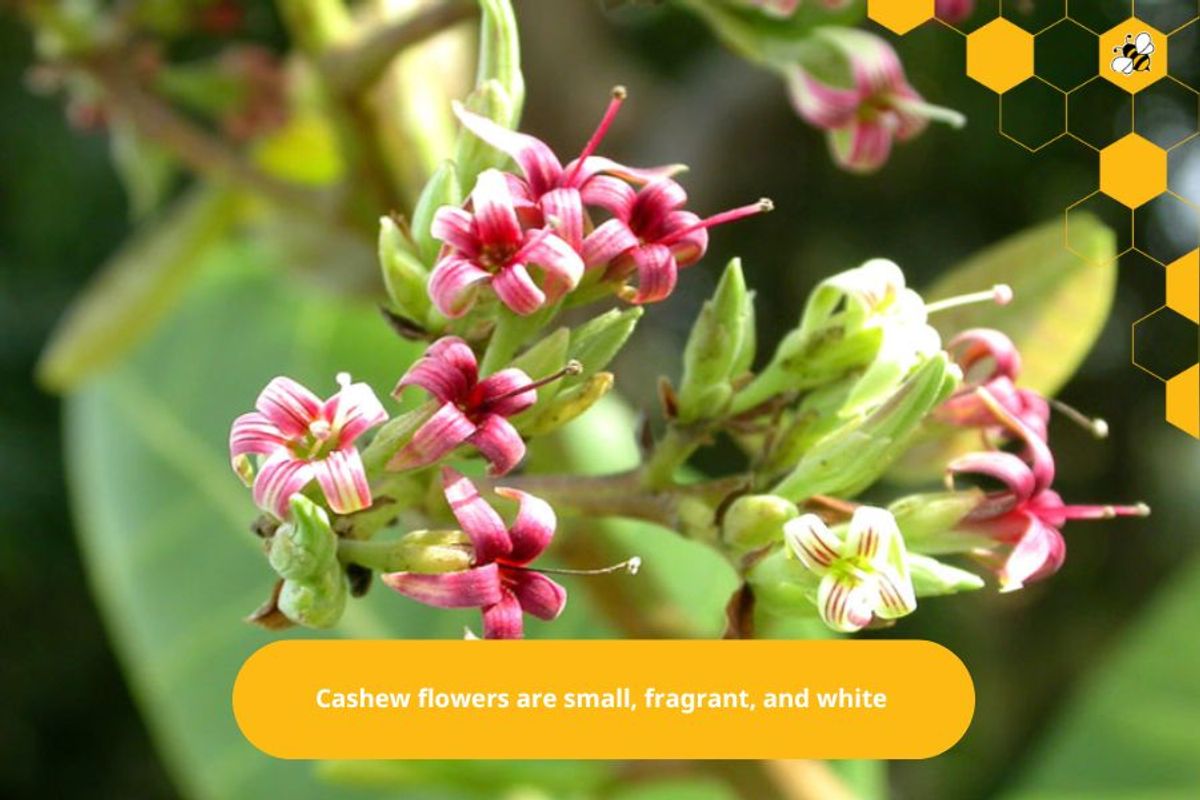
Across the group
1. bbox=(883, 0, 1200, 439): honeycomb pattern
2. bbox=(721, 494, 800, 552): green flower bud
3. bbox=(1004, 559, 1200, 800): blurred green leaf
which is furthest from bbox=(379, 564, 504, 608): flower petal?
bbox=(1004, 559, 1200, 800): blurred green leaf

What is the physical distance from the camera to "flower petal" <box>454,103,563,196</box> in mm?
554

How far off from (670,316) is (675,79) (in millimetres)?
633

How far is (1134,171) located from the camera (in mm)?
802

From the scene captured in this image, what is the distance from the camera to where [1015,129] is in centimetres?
114

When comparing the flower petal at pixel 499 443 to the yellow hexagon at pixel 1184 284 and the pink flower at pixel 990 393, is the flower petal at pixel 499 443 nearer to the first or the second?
the pink flower at pixel 990 393

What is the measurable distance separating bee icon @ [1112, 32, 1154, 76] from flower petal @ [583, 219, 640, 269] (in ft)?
1.19

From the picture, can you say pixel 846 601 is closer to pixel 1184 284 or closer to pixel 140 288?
pixel 1184 284

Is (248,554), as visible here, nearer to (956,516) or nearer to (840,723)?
(840,723)

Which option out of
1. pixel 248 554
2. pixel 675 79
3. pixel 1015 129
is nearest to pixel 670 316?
pixel 1015 129

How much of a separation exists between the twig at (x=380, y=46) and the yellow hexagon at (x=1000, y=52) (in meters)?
0.26

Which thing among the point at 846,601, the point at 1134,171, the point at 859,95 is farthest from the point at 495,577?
the point at 1134,171

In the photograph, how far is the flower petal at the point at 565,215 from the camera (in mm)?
542

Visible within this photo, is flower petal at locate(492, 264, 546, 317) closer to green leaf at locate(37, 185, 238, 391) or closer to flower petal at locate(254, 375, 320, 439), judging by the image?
flower petal at locate(254, 375, 320, 439)

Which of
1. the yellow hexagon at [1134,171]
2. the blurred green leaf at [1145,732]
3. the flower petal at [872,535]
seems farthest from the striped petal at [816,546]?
the blurred green leaf at [1145,732]
